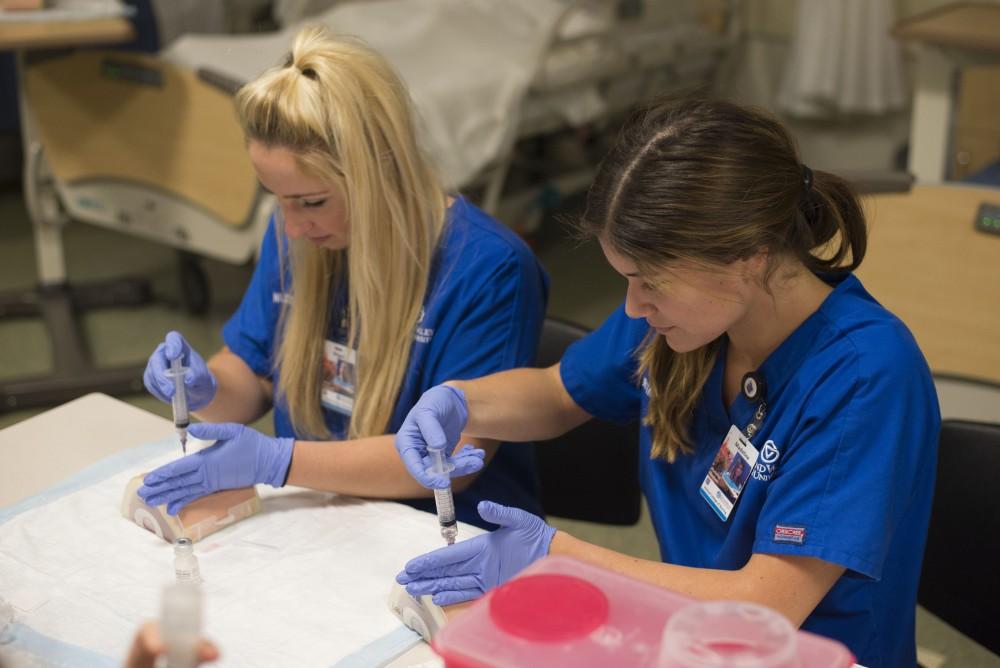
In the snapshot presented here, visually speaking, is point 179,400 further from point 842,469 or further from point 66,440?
point 842,469

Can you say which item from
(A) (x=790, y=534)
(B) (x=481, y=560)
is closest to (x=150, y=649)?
(B) (x=481, y=560)

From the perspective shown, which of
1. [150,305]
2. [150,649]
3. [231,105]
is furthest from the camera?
[150,305]

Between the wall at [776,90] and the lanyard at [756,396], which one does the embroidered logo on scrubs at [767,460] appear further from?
the wall at [776,90]

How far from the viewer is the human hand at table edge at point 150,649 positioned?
28.6 inches

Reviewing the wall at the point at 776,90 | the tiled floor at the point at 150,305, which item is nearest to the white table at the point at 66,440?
the tiled floor at the point at 150,305

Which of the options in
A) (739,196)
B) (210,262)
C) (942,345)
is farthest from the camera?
(210,262)

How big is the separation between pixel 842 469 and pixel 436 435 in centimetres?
45

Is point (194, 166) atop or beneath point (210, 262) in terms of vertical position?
atop

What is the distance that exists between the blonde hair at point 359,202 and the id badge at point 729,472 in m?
0.49

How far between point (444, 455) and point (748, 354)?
0.38 meters

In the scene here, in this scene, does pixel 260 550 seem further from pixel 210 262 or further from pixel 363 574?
pixel 210 262

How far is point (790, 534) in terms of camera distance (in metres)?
1.21

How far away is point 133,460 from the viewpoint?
158cm

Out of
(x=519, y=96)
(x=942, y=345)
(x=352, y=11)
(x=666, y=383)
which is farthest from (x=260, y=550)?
(x=352, y=11)
